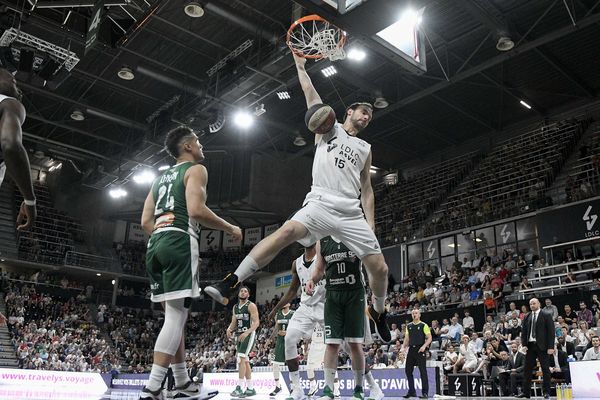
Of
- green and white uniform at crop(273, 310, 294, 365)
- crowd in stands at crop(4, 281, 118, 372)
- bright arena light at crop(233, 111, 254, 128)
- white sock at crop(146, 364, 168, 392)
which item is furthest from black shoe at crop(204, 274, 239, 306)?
crowd in stands at crop(4, 281, 118, 372)

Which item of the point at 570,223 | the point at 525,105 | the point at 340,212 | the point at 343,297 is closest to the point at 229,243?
the point at 525,105

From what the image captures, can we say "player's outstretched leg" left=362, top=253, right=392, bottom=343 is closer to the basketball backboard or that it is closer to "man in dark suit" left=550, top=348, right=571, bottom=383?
the basketball backboard

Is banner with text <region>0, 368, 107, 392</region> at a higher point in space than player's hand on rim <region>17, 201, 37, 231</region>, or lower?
lower

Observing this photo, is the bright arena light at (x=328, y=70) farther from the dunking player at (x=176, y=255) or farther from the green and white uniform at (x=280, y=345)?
the dunking player at (x=176, y=255)

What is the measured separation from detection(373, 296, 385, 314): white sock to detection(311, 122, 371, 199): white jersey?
1.11 meters

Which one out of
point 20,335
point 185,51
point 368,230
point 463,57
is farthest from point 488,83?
point 20,335

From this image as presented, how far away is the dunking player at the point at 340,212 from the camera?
15.6ft

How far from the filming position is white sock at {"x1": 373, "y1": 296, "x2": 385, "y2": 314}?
18.7 feet

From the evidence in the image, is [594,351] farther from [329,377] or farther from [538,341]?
[329,377]

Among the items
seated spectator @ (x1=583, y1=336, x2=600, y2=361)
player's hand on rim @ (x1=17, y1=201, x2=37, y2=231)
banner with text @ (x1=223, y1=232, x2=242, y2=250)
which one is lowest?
seated spectator @ (x1=583, y1=336, x2=600, y2=361)

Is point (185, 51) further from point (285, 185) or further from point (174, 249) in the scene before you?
point (174, 249)

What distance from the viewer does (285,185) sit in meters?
35.2

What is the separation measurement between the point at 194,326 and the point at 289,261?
7.95 metres

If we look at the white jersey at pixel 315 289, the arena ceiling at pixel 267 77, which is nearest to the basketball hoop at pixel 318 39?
the white jersey at pixel 315 289
